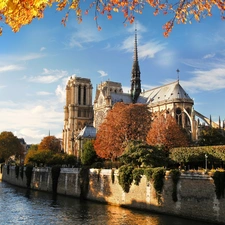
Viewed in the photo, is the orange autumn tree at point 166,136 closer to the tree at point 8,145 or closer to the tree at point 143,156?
the tree at point 143,156

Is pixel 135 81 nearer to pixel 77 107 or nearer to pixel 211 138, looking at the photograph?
pixel 77 107

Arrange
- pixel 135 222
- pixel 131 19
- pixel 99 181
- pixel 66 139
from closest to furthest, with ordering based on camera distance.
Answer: pixel 131 19, pixel 135 222, pixel 99 181, pixel 66 139

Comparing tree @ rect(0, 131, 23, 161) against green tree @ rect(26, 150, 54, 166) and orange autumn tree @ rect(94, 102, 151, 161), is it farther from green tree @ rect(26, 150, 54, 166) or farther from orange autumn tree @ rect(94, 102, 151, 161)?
orange autumn tree @ rect(94, 102, 151, 161)

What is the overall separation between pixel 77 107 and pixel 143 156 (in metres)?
68.8

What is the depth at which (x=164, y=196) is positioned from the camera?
84.1ft

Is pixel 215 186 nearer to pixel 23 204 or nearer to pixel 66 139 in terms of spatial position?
pixel 23 204

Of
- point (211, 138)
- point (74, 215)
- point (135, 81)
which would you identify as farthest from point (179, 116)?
point (74, 215)

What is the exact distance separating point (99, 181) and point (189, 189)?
38.5ft

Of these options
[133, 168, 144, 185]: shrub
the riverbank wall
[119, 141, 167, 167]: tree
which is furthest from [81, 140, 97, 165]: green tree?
[133, 168, 144, 185]: shrub

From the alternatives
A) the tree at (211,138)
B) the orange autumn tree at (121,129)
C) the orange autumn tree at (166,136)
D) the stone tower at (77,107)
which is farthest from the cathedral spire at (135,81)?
the orange autumn tree at (166,136)

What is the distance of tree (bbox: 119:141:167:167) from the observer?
31325mm

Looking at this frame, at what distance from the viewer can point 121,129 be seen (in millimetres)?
46312

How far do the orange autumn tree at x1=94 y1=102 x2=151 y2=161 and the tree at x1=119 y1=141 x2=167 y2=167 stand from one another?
1169cm

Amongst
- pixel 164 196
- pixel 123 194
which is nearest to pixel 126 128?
pixel 123 194
